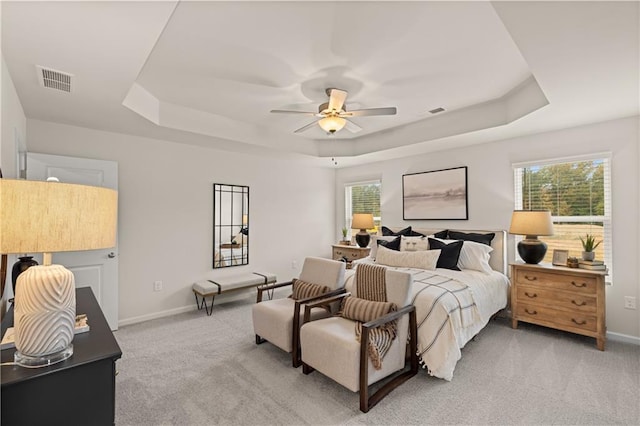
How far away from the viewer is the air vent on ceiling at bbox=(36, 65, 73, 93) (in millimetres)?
2314

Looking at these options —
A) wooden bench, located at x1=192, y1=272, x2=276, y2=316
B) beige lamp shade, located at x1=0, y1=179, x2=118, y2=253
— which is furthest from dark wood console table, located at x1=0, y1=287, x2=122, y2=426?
wooden bench, located at x1=192, y1=272, x2=276, y2=316

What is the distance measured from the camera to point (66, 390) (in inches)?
47.4

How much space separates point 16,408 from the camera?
1114 mm

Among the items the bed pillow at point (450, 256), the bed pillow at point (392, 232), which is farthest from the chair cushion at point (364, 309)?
the bed pillow at point (392, 232)

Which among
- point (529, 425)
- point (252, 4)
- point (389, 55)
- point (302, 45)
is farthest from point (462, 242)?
point (252, 4)

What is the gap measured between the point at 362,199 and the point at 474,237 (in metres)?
2.54

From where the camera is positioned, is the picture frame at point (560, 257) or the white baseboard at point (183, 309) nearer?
the picture frame at point (560, 257)

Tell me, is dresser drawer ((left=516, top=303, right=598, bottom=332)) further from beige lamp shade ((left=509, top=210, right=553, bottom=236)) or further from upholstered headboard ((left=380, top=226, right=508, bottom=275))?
beige lamp shade ((left=509, top=210, right=553, bottom=236))

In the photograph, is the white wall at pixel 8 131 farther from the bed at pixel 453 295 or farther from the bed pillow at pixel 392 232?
the bed pillow at pixel 392 232

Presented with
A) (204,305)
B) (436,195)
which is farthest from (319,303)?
(436,195)

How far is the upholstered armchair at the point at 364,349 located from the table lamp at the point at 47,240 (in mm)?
1613

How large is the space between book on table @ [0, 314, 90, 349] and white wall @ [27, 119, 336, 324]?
103 inches

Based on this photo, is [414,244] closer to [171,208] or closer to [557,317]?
[557,317]

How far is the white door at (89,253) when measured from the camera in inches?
130
